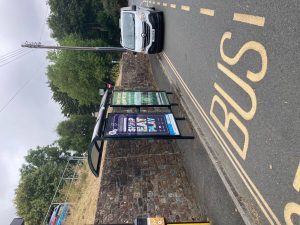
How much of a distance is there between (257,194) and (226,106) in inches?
86.8

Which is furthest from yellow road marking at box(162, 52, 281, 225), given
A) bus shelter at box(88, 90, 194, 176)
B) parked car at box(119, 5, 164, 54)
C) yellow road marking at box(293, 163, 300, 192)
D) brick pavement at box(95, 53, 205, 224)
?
parked car at box(119, 5, 164, 54)

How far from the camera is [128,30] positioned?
14.7m

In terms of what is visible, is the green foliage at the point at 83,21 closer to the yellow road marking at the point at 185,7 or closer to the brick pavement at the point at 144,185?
the yellow road marking at the point at 185,7

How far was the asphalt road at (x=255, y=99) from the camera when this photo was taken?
460 cm

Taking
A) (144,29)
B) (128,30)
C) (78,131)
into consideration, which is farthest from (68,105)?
(144,29)

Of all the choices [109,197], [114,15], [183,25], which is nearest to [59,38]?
[114,15]

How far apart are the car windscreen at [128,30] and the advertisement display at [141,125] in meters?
6.33

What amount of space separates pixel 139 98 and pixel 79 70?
14.7m

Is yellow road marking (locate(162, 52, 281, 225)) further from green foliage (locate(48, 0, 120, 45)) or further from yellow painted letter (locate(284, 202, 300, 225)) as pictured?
green foliage (locate(48, 0, 120, 45))

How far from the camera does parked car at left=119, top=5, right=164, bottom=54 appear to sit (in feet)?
44.3

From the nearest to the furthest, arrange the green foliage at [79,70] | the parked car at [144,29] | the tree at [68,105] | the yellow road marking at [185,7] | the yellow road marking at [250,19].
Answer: the yellow road marking at [250,19] < the yellow road marking at [185,7] < the parked car at [144,29] < the green foliage at [79,70] < the tree at [68,105]

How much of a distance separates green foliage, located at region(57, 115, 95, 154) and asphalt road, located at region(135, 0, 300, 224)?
26371mm

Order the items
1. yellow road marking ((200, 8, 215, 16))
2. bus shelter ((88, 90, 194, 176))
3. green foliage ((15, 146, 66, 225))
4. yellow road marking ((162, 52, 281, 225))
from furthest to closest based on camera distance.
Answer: green foliage ((15, 146, 66, 225)), bus shelter ((88, 90, 194, 176)), yellow road marking ((200, 8, 215, 16)), yellow road marking ((162, 52, 281, 225))

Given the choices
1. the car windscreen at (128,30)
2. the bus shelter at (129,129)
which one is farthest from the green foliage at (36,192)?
the bus shelter at (129,129)
